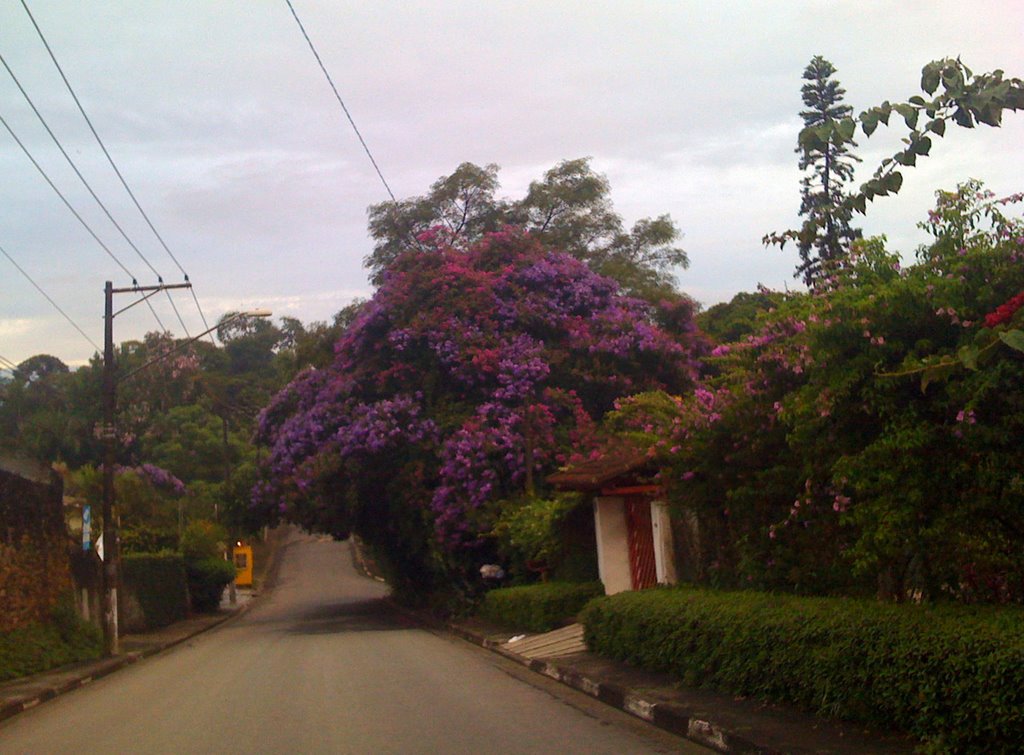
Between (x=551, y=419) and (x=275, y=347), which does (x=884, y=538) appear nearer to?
(x=551, y=419)

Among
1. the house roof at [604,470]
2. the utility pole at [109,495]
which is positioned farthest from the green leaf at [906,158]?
the utility pole at [109,495]

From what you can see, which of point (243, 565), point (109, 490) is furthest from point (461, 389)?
point (243, 565)

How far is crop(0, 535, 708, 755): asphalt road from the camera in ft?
33.7

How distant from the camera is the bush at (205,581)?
141 ft

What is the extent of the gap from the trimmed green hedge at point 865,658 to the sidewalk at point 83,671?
8.92 metres

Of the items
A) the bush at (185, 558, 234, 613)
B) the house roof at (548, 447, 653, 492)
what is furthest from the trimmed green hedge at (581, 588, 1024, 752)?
the bush at (185, 558, 234, 613)

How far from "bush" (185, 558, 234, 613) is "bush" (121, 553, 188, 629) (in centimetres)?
348

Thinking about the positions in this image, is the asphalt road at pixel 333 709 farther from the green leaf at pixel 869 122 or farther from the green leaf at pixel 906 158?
the green leaf at pixel 869 122

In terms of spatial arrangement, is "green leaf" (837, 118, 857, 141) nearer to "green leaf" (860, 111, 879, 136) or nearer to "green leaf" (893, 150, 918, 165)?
"green leaf" (860, 111, 879, 136)

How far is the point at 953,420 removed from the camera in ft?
29.9

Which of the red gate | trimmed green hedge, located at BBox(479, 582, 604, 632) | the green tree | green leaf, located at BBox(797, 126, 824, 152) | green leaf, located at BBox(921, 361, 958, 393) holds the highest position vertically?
the green tree

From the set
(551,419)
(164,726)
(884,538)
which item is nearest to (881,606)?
(884,538)

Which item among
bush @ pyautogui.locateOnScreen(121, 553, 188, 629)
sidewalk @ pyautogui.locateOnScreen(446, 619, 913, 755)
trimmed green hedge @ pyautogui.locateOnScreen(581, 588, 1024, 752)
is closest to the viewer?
trimmed green hedge @ pyautogui.locateOnScreen(581, 588, 1024, 752)

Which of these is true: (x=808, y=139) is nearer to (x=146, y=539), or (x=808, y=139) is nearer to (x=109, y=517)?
(x=109, y=517)
